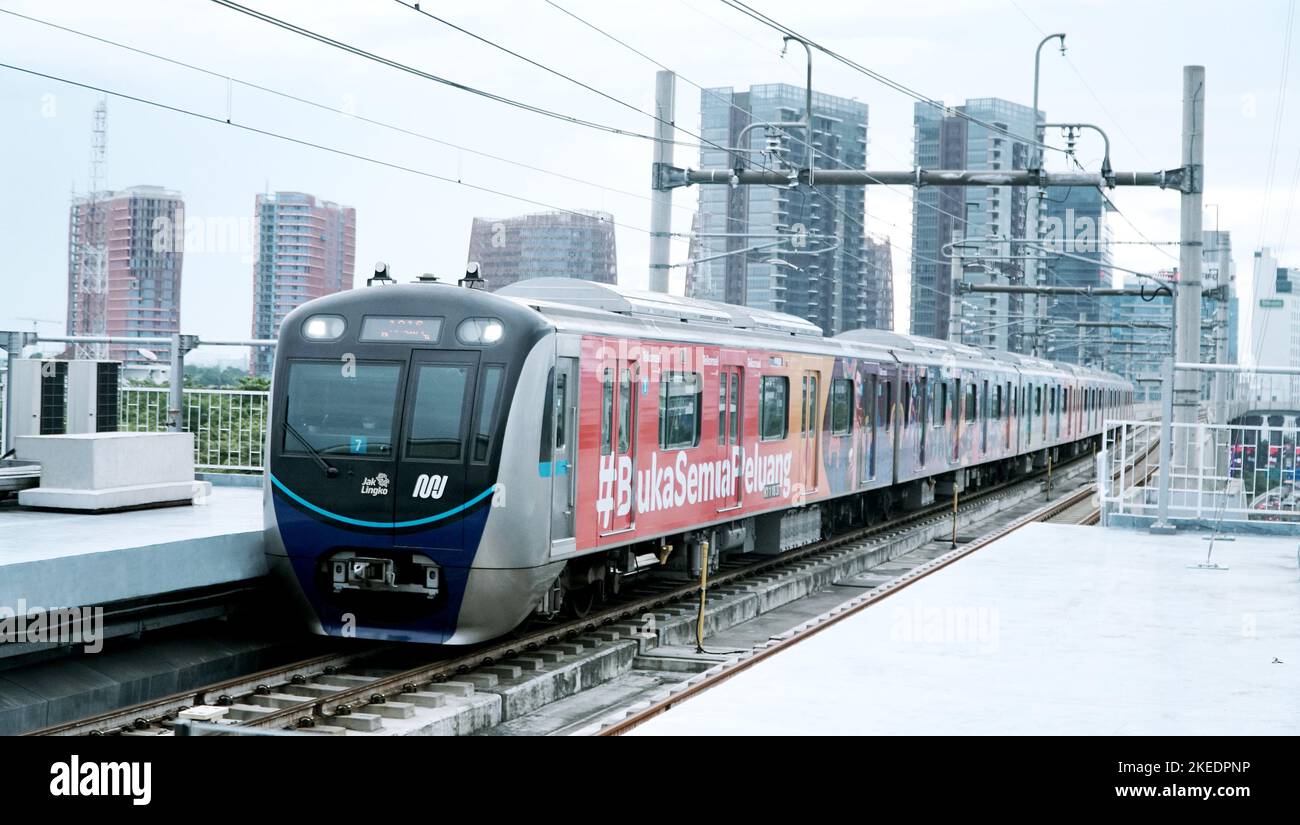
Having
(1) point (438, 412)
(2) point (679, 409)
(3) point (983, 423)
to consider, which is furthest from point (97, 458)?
(3) point (983, 423)

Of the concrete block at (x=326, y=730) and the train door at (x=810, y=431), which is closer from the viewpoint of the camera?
the concrete block at (x=326, y=730)

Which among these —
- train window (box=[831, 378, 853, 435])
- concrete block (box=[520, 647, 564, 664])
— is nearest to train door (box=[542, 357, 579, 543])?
concrete block (box=[520, 647, 564, 664])

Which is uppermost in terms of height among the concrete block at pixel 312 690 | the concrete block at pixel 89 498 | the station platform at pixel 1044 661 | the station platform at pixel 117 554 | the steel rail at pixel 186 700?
the concrete block at pixel 89 498

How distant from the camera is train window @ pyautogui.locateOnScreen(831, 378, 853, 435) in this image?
1972 cm

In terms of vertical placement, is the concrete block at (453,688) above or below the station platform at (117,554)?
below

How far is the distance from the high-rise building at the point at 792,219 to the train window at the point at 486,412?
2957 cm

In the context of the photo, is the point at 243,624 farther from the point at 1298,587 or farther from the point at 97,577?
the point at 1298,587

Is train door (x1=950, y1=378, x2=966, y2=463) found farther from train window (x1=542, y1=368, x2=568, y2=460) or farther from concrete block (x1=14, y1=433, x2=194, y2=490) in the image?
concrete block (x1=14, y1=433, x2=194, y2=490)

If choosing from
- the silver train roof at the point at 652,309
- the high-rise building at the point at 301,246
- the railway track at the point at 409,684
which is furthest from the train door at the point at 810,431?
the high-rise building at the point at 301,246

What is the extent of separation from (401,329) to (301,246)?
3862 centimetres

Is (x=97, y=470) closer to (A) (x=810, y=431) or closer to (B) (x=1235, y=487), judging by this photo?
(A) (x=810, y=431)

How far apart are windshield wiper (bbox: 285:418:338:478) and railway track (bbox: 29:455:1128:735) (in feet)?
4.69

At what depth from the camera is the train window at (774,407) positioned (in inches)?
647

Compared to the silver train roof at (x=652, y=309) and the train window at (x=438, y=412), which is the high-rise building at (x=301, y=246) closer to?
the silver train roof at (x=652, y=309)
